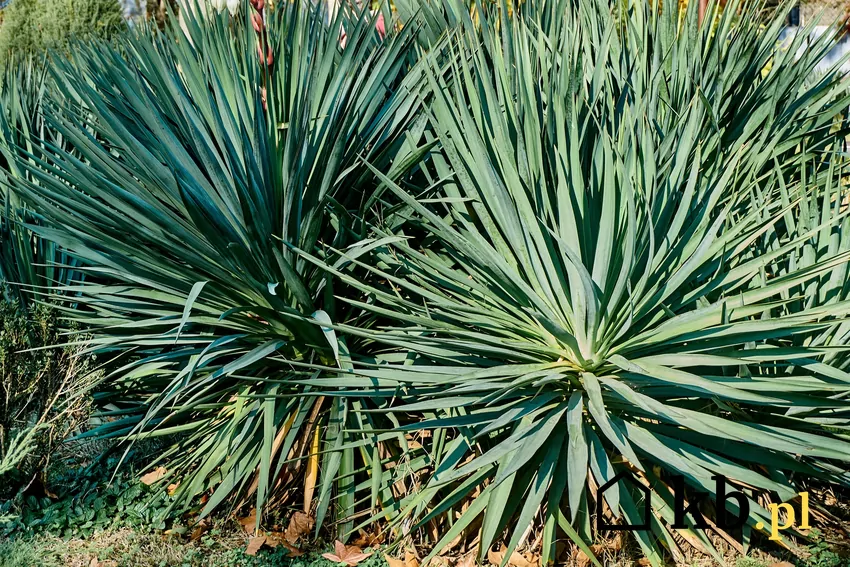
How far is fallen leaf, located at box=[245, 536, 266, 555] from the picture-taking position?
3373mm

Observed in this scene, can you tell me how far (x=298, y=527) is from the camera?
347cm

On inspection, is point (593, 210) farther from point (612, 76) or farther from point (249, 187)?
point (249, 187)

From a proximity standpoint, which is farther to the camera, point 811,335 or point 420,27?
point 420,27

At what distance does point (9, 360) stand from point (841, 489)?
3.78m

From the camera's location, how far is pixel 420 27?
4.19m

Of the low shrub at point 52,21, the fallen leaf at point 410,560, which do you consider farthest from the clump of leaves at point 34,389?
the low shrub at point 52,21

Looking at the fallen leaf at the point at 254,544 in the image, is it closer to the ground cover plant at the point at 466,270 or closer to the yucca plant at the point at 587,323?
the ground cover plant at the point at 466,270

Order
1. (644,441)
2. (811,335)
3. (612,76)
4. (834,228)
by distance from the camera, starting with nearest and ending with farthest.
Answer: (644,441), (811,335), (834,228), (612,76)

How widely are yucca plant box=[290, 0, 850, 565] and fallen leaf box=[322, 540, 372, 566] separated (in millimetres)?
186

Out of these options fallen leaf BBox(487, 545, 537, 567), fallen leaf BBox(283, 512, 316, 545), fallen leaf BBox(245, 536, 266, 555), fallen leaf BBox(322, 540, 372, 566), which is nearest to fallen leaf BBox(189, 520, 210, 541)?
fallen leaf BBox(245, 536, 266, 555)

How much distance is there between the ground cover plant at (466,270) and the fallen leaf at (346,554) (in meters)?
0.05

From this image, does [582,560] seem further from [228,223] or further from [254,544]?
[228,223]

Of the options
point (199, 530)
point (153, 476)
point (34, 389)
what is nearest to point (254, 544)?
point (199, 530)

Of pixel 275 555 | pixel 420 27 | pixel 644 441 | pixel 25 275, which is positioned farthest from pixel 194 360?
pixel 420 27
